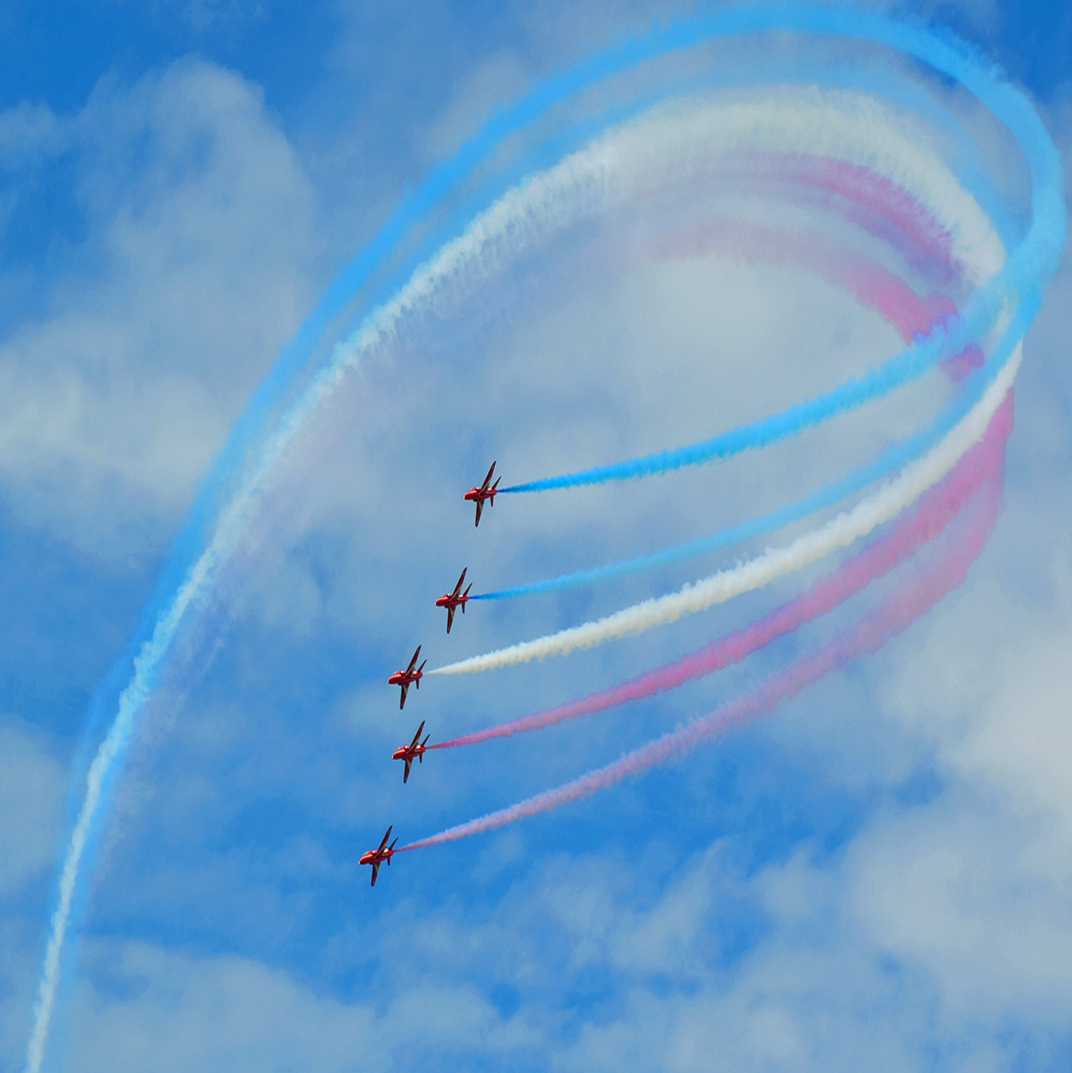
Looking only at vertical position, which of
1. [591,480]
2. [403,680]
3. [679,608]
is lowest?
[679,608]

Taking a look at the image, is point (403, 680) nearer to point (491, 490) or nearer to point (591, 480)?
point (491, 490)

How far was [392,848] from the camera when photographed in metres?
83.2

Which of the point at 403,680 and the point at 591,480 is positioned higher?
the point at 403,680

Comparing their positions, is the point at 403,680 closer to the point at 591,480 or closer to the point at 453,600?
the point at 453,600

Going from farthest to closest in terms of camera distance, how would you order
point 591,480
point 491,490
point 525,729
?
point 491,490
point 525,729
point 591,480

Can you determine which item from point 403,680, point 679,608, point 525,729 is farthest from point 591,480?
point 403,680

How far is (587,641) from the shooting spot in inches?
2372

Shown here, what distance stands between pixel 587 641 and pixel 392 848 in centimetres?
2752

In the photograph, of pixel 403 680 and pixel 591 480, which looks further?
pixel 403 680

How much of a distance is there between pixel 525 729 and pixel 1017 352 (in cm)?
2518

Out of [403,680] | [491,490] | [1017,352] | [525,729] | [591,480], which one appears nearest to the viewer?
[1017,352]

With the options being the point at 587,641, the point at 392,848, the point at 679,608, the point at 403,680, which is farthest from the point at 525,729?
the point at 392,848

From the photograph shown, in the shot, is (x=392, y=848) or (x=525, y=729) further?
(x=392, y=848)

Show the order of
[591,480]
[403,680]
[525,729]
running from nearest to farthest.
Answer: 1. [591,480]
2. [525,729]
3. [403,680]
